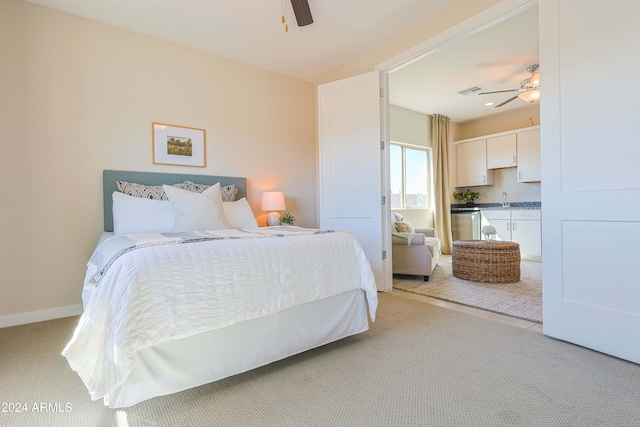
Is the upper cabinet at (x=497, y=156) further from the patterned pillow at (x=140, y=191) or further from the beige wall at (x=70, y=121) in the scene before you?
the patterned pillow at (x=140, y=191)

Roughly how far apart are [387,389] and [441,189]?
517 centimetres

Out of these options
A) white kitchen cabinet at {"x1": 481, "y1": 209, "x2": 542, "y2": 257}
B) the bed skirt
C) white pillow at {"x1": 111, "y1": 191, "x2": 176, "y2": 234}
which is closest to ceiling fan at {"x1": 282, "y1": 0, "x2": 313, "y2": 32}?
white pillow at {"x1": 111, "y1": 191, "x2": 176, "y2": 234}

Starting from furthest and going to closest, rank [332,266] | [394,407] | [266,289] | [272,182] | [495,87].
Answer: [495,87]
[272,182]
[332,266]
[266,289]
[394,407]

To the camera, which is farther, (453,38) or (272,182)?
(272,182)

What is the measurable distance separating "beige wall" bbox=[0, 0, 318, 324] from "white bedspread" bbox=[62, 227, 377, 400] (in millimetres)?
1253

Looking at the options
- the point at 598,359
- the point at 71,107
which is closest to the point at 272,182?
the point at 71,107

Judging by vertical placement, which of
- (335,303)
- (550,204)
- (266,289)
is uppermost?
(550,204)

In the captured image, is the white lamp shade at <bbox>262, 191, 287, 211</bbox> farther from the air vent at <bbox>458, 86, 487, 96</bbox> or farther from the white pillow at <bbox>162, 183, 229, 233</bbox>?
the air vent at <bbox>458, 86, 487, 96</bbox>

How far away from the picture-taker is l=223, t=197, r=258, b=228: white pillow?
3.13 m

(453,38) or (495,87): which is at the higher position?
(495,87)

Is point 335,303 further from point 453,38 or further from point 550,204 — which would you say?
point 453,38

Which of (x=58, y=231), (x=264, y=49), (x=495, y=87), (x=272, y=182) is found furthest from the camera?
(x=495, y=87)

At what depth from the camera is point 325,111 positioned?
379 centimetres

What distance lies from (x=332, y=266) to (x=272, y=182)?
2.29 metres
